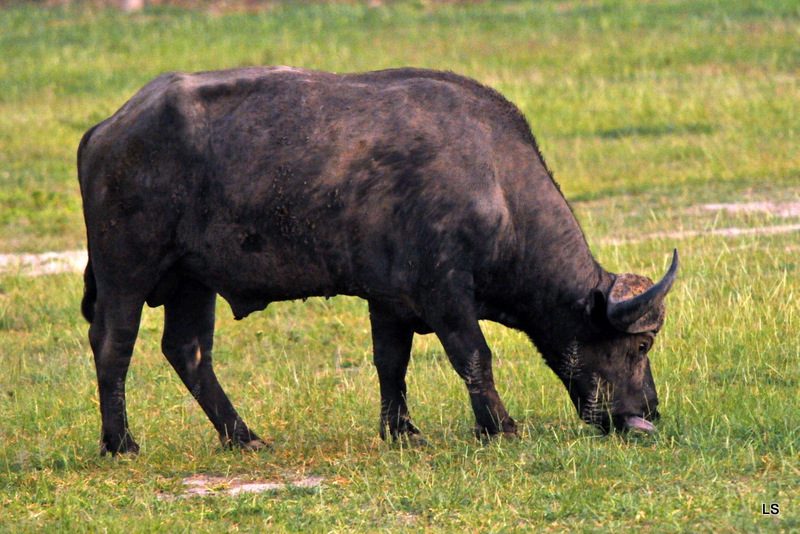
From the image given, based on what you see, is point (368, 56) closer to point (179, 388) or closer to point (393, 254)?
point (179, 388)

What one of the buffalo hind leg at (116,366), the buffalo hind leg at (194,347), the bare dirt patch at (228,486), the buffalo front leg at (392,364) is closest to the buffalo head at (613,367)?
the buffalo front leg at (392,364)

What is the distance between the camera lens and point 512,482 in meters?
5.31

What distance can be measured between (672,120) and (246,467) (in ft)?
39.9

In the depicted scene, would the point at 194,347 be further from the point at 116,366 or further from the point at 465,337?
the point at 465,337

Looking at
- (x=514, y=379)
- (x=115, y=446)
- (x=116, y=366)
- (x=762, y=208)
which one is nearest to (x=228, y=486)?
(x=115, y=446)

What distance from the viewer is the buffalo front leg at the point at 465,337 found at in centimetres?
595

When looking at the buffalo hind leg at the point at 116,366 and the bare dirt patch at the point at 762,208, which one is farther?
the bare dirt patch at the point at 762,208

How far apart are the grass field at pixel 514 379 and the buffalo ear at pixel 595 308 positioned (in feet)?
1.97

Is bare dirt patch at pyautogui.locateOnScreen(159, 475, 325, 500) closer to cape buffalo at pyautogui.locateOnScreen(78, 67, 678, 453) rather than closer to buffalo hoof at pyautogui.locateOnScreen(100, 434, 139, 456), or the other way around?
buffalo hoof at pyautogui.locateOnScreen(100, 434, 139, 456)

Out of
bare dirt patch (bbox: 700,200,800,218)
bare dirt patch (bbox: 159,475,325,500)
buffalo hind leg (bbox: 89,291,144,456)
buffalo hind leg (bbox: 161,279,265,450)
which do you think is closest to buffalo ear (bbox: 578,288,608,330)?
bare dirt patch (bbox: 159,475,325,500)

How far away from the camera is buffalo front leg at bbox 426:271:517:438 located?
5.95 metres

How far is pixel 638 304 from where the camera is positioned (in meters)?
5.84

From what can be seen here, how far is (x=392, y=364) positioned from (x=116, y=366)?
1492 millimetres

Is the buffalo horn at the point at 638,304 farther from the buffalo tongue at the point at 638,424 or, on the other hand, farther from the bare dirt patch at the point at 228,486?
the bare dirt patch at the point at 228,486
